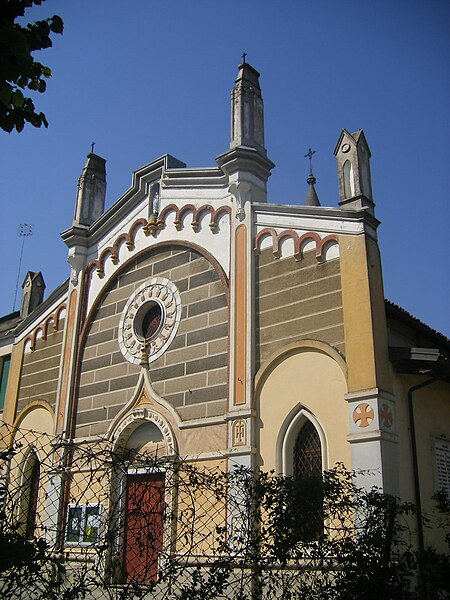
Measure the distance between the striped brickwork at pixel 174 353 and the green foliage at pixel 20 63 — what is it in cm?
850

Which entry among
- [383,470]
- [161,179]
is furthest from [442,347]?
[161,179]

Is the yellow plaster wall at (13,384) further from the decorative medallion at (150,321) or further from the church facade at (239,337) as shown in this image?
the decorative medallion at (150,321)

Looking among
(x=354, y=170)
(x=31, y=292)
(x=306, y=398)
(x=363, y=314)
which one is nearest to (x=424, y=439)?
(x=306, y=398)

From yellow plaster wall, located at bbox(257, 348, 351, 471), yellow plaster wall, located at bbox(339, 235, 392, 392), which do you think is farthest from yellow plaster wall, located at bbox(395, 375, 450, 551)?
yellow plaster wall, located at bbox(257, 348, 351, 471)

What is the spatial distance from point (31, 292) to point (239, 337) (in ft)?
30.6

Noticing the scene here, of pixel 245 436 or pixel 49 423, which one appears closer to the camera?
pixel 245 436

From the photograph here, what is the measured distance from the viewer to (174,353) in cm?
1473

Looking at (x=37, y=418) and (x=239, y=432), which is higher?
(x=37, y=418)

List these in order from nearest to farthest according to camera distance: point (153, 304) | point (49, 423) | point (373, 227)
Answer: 1. point (373, 227)
2. point (153, 304)
3. point (49, 423)

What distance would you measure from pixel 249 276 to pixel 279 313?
116cm

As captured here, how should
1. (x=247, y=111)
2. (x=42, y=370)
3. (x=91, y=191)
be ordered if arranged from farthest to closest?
(x=91, y=191) < (x=42, y=370) < (x=247, y=111)

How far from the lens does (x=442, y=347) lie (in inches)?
602

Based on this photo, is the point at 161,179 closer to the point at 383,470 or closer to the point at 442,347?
the point at 442,347

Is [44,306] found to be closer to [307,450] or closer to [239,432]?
[239,432]
